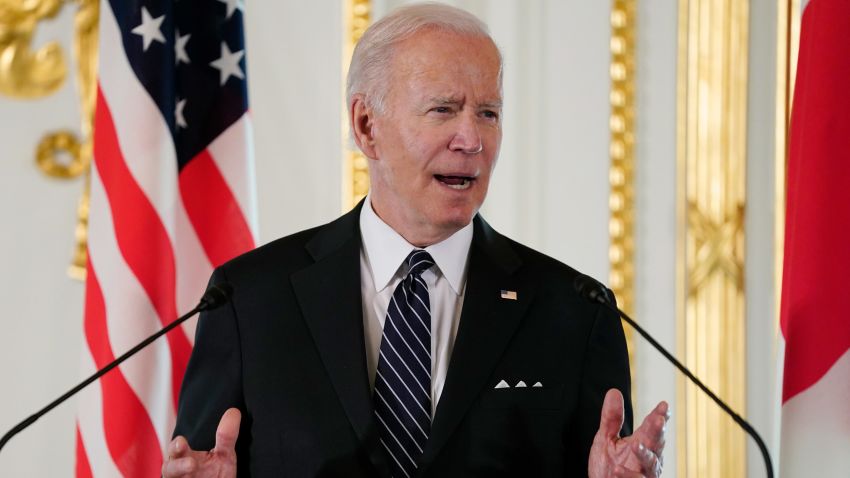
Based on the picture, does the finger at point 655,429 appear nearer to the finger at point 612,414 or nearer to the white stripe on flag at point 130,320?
the finger at point 612,414

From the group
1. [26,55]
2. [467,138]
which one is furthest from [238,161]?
[467,138]

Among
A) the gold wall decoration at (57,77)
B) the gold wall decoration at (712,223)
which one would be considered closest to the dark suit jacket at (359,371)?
the gold wall decoration at (57,77)

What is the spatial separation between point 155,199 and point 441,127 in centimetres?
97

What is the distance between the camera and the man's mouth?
1.77 metres

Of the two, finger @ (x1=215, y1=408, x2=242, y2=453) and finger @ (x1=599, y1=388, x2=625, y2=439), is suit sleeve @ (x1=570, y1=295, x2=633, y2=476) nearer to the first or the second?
finger @ (x1=599, y1=388, x2=625, y2=439)

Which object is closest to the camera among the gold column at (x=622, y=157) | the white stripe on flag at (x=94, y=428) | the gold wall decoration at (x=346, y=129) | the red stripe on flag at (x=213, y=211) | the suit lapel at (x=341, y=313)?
the suit lapel at (x=341, y=313)

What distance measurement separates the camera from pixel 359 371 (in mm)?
1696

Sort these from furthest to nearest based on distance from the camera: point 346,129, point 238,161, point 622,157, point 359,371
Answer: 1. point 622,157
2. point 346,129
3. point 238,161
4. point 359,371

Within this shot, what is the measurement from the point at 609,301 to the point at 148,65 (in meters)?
1.33

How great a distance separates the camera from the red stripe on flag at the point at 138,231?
8.11ft

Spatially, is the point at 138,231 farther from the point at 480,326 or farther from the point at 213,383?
the point at 480,326

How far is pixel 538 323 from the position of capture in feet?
5.96

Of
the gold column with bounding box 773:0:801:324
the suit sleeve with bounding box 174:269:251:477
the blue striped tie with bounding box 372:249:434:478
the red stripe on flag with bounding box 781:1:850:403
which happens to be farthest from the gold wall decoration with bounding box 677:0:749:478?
the suit sleeve with bounding box 174:269:251:477

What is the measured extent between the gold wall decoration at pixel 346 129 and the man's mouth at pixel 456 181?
1094mm
